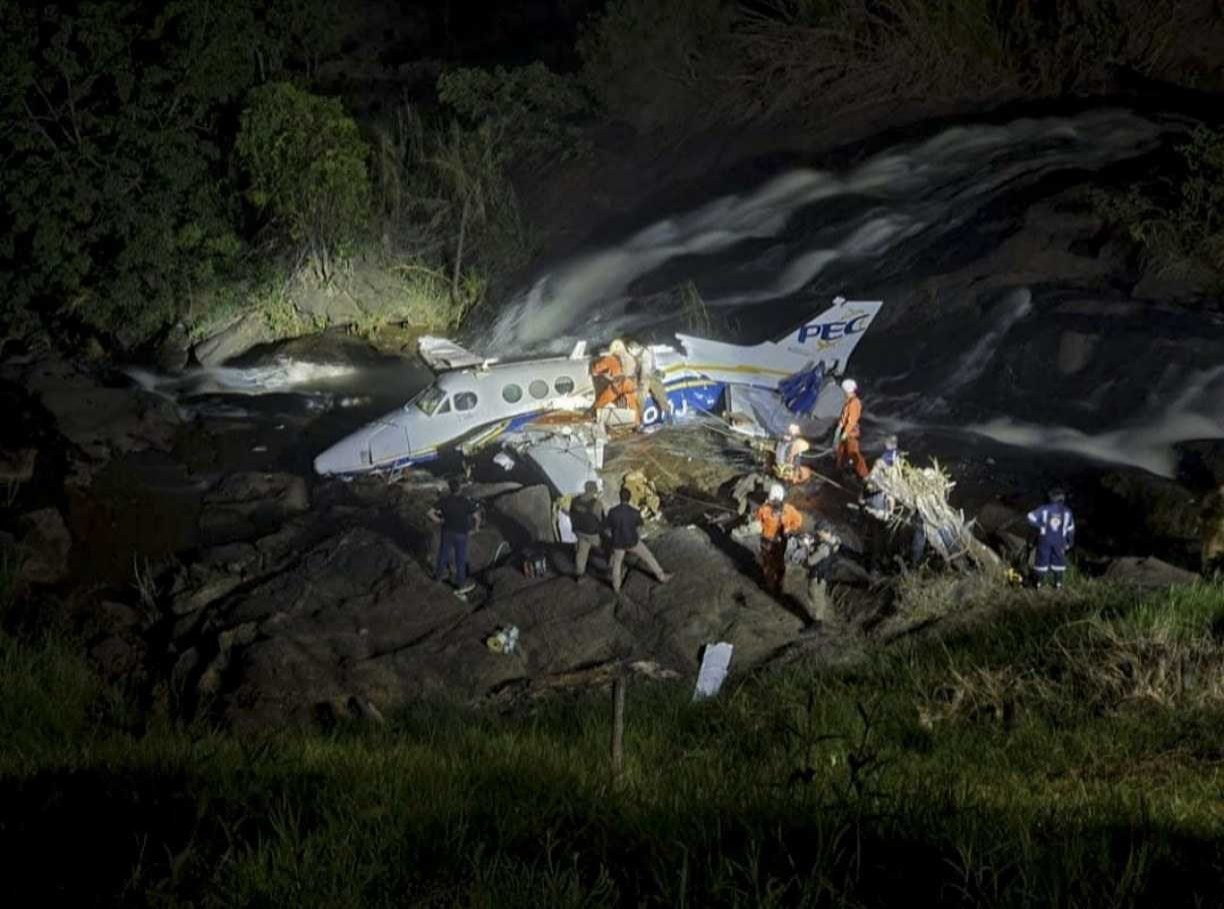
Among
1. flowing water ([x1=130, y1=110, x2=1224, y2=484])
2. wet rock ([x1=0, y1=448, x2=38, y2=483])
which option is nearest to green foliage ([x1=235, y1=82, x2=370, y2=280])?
flowing water ([x1=130, y1=110, x2=1224, y2=484])

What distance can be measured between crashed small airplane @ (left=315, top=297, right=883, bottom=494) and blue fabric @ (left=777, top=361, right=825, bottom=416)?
0.07ft

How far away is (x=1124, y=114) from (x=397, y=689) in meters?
28.5

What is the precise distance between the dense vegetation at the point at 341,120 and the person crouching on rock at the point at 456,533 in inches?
657

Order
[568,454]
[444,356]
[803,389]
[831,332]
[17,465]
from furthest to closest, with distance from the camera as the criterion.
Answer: [17,465] < [444,356] < [831,332] < [803,389] < [568,454]

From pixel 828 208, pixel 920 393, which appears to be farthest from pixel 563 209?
pixel 920 393

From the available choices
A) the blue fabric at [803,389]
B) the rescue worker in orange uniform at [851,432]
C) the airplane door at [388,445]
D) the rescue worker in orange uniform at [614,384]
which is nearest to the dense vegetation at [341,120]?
the airplane door at [388,445]

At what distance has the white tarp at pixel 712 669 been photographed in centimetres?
1488

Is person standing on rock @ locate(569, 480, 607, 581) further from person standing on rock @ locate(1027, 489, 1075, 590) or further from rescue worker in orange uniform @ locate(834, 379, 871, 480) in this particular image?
person standing on rock @ locate(1027, 489, 1075, 590)

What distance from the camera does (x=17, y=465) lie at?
2597 cm

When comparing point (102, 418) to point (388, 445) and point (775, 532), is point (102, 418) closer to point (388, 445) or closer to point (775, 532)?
point (388, 445)

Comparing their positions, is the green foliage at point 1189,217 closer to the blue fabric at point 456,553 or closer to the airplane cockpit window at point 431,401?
the airplane cockpit window at point 431,401

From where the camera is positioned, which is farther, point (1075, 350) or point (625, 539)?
point (1075, 350)

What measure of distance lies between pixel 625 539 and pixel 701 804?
32.0 ft

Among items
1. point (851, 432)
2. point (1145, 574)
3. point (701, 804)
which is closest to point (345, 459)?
point (851, 432)
